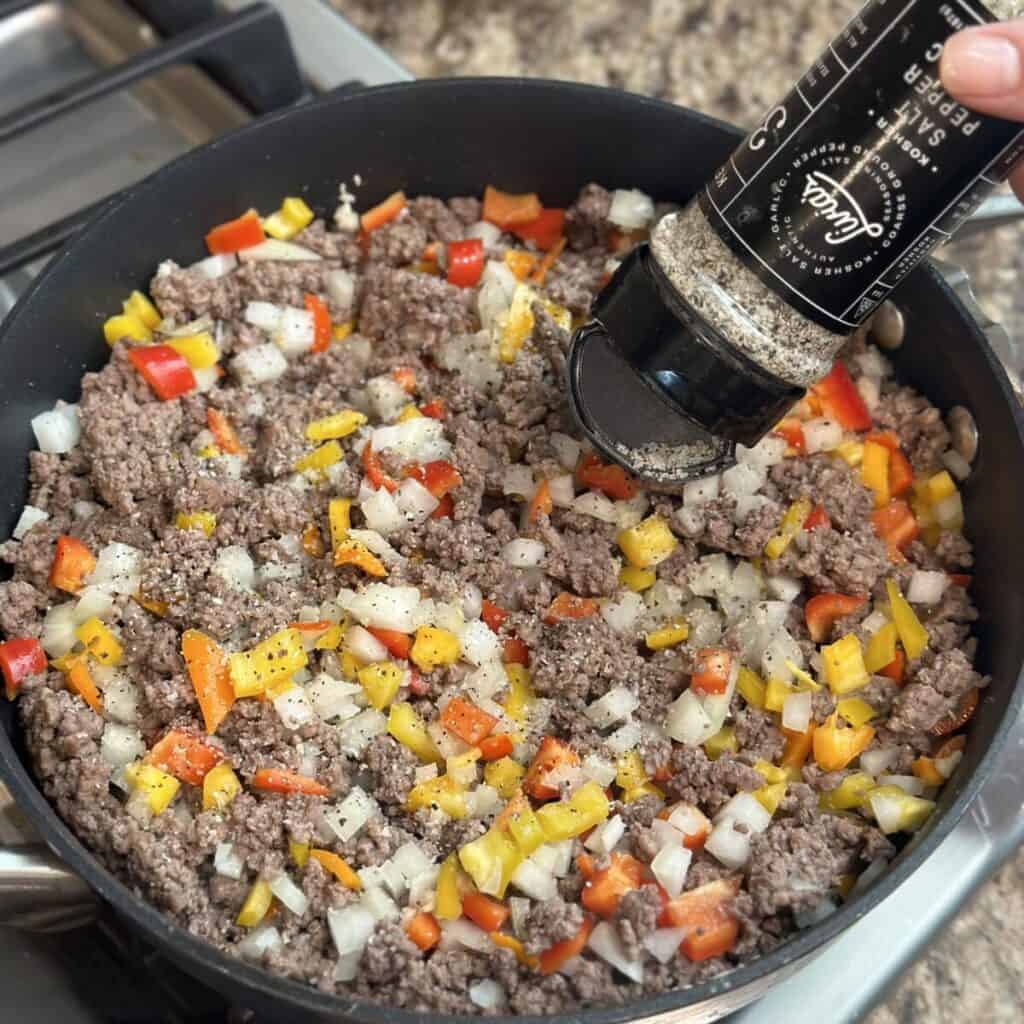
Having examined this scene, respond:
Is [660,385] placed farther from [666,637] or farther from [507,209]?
[507,209]

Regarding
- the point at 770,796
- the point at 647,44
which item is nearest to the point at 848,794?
the point at 770,796

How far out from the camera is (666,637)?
52.6 inches

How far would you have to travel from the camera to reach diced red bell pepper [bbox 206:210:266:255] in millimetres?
1576

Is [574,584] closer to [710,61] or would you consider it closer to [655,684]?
[655,684]

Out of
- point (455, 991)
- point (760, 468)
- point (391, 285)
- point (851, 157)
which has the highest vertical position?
point (851, 157)

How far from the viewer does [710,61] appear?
224 cm

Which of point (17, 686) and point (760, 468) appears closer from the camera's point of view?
point (17, 686)

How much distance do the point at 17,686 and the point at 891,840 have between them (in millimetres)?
901

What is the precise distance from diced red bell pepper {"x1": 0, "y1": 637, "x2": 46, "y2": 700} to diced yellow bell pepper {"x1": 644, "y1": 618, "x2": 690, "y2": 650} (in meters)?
0.64

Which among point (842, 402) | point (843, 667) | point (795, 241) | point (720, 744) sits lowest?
point (720, 744)

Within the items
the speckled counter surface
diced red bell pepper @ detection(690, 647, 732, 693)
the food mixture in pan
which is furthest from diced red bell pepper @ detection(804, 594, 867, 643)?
the speckled counter surface

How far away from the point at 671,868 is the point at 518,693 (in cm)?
24

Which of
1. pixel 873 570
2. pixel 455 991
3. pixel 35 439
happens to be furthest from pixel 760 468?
pixel 35 439

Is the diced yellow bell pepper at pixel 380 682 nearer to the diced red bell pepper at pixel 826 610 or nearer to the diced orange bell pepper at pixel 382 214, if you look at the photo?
the diced red bell pepper at pixel 826 610
